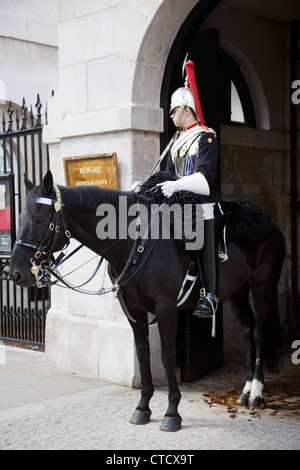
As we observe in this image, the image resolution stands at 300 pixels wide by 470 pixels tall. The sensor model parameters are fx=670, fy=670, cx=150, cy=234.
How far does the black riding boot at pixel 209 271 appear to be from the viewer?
202 inches

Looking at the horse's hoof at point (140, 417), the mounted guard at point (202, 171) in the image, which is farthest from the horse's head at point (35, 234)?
the horse's hoof at point (140, 417)

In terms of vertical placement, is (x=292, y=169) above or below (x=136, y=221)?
above

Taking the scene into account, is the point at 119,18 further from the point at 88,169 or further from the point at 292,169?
the point at 292,169

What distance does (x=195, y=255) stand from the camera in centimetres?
519

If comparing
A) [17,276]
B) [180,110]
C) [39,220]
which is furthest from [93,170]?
[17,276]

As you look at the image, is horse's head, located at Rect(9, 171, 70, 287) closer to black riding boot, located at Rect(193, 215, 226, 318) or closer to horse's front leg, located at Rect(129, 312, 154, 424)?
horse's front leg, located at Rect(129, 312, 154, 424)

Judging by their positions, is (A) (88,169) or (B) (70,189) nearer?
(B) (70,189)

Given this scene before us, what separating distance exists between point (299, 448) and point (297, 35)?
18.4 ft

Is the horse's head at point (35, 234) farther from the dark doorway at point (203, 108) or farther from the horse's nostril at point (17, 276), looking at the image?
the dark doorway at point (203, 108)

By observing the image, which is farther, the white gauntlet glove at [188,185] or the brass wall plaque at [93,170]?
Result: the brass wall plaque at [93,170]

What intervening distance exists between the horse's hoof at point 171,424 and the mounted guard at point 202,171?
797 mm

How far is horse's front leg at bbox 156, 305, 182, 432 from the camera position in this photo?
493 cm

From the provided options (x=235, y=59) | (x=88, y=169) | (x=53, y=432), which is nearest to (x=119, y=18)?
(x=88, y=169)
